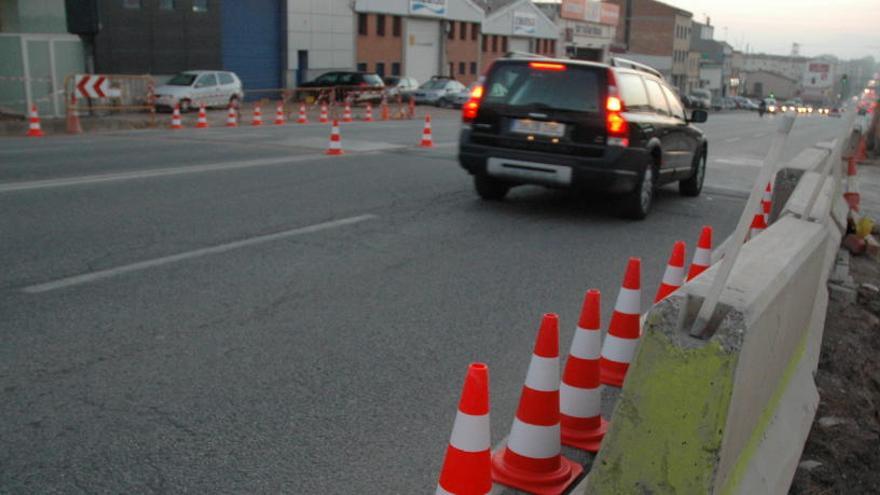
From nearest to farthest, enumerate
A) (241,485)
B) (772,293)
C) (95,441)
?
(772,293)
(241,485)
(95,441)

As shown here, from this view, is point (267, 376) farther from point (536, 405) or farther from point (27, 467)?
point (536, 405)

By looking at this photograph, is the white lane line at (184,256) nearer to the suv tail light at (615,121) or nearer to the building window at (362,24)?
the suv tail light at (615,121)

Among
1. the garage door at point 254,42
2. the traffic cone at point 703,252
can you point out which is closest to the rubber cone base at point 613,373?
the traffic cone at point 703,252

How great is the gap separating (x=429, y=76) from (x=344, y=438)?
53061 millimetres

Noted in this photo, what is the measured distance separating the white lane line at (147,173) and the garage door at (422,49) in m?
38.7

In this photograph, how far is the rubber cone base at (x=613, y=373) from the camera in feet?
15.3

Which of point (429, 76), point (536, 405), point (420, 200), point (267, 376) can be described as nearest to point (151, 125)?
point (420, 200)

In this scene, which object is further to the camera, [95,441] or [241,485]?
[95,441]

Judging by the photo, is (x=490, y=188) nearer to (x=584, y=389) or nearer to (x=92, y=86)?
(x=584, y=389)

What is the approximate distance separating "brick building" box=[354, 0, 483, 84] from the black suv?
38670 mm

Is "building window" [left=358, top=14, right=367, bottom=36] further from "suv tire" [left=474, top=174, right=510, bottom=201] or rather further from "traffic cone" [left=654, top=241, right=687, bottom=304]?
"traffic cone" [left=654, top=241, right=687, bottom=304]

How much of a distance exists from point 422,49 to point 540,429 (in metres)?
52.2

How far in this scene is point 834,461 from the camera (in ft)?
12.9

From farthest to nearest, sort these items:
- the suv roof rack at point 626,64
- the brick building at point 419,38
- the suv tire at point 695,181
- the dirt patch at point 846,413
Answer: the brick building at point 419,38 → the suv tire at point 695,181 → the suv roof rack at point 626,64 → the dirt patch at point 846,413
